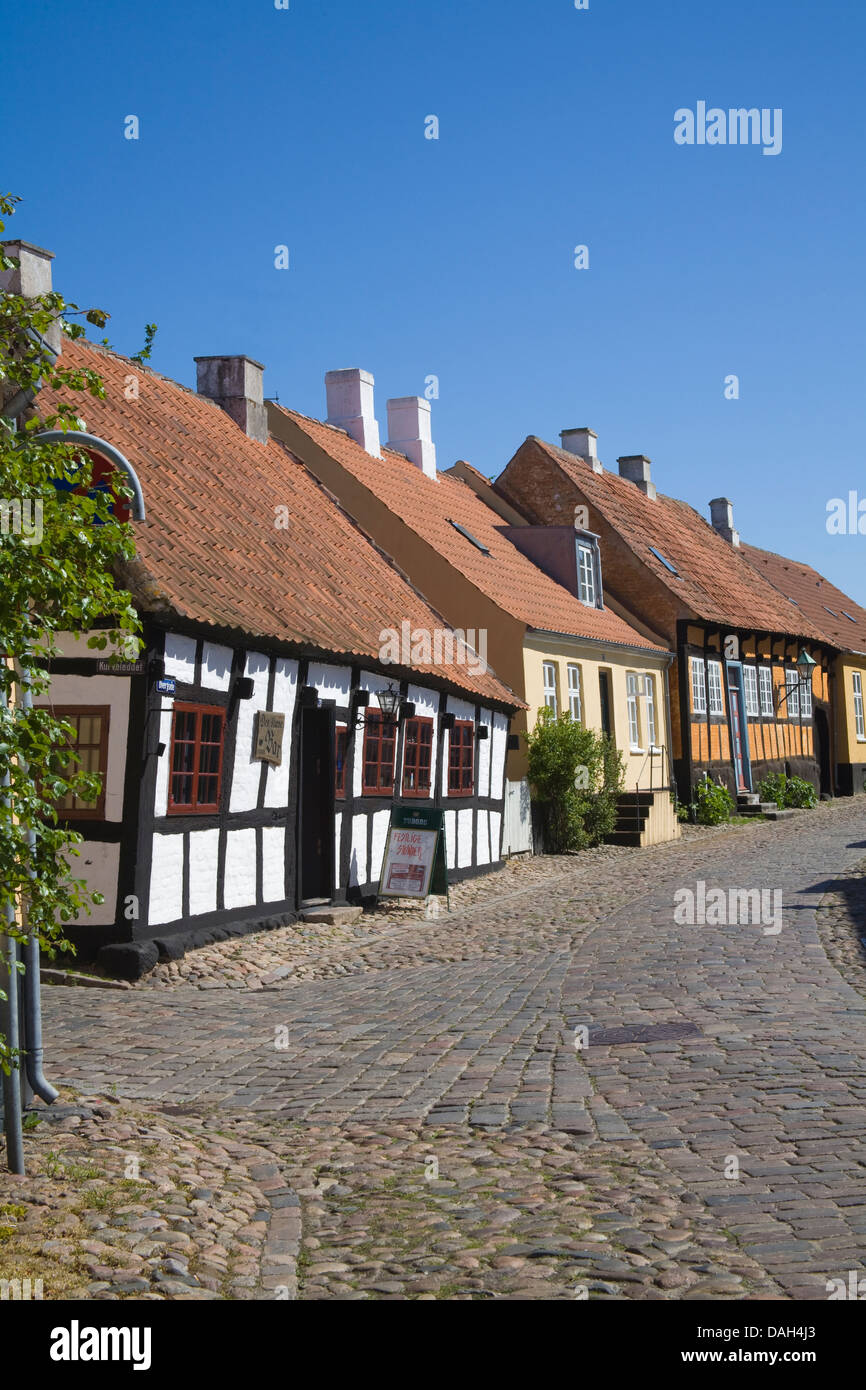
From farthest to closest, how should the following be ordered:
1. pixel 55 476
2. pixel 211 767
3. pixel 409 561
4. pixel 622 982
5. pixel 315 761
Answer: pixel 409 561 < pixel 315 761 < pixel 211 767 < pixel 622 982 < pixel 55 476

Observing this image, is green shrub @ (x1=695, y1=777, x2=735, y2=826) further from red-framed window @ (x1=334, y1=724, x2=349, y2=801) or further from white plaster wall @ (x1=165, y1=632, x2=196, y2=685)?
white plaster wall @ (x1=165, y1=632, x2=196, y2=685)

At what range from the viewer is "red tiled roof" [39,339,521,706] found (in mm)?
13266

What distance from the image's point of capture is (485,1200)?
5621mm

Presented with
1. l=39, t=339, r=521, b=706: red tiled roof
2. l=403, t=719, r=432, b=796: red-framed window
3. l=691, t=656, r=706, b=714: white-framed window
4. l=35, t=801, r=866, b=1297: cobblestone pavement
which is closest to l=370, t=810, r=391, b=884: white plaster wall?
l=403, t=719, r=432, b=796: red-framed window

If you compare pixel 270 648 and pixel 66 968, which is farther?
Answer: pixel 270 648

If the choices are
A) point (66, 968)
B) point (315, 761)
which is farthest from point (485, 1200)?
point (315, 761)

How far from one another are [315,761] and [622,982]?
221 inches

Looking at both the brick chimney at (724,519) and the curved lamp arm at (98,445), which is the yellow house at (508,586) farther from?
the brick chimney at (724,519)

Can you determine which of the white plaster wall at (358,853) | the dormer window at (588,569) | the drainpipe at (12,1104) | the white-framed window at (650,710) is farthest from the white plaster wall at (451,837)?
the drainpipe at (12,1104)

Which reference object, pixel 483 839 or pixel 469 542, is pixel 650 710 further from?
pixel 483 839

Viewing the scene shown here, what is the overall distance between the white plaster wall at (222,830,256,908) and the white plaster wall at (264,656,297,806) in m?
0.58

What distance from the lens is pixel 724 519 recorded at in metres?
43.5

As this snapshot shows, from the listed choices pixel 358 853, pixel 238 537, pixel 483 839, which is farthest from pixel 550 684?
pixel 238 537
